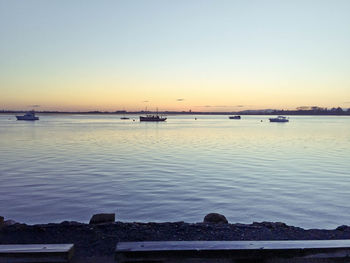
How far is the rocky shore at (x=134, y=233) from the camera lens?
19.5 ft

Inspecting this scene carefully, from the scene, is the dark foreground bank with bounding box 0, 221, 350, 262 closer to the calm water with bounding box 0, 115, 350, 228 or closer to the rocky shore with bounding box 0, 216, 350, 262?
the rocky shore with bounding box 0, 216, 350, 262

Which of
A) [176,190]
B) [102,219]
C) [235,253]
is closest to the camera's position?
[235,253]

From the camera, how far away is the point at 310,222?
1065 centimetres

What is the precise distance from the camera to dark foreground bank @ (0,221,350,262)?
595 cm

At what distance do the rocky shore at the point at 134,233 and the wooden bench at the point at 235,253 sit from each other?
1.84 metres

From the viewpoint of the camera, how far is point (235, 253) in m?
3.72

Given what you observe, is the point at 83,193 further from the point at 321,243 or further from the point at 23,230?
the point at 321,243

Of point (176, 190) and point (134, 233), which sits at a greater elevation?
point (134, 233)

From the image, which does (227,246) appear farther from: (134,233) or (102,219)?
(102,219)

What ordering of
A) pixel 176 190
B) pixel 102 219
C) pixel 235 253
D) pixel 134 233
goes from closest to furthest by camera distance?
1. pixel 235 253
2. pixel 134 233
3. pixel 102 219
4. pixel 176 190

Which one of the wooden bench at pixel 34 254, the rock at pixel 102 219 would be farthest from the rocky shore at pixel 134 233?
the wooden bench at pixel 34 254

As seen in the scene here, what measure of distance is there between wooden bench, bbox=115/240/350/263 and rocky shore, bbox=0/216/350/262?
184cm

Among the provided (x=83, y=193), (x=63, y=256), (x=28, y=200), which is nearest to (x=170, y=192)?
(x=83, y=193)

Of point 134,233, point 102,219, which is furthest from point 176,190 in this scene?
point 134,233
